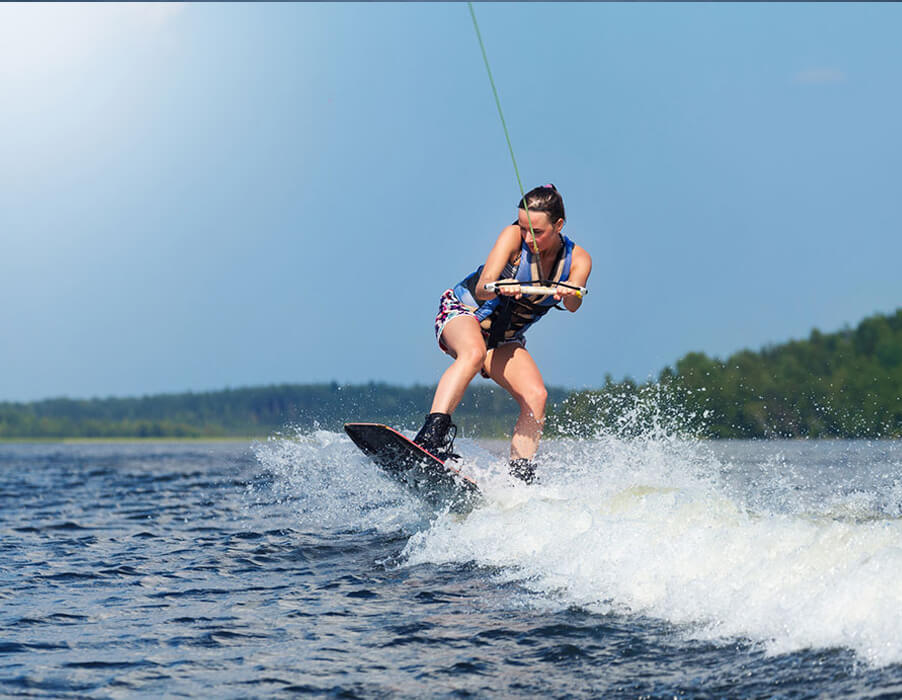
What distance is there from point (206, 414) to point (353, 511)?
5457 inches

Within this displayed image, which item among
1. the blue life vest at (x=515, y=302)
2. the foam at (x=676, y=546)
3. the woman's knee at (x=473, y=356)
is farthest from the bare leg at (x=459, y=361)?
the foam at (x=676, y=546)

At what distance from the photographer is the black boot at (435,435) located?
6.61 metres

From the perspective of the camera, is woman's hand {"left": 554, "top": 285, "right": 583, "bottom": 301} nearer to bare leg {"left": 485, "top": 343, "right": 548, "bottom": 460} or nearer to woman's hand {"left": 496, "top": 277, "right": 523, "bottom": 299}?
woman's hand {"left": 496, "top": 277, "right": 523, "bottom": 299}

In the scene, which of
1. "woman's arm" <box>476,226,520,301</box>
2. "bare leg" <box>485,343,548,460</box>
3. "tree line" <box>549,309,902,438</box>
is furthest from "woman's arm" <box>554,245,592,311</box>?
"tree line" <box>549,309,902,438</box>

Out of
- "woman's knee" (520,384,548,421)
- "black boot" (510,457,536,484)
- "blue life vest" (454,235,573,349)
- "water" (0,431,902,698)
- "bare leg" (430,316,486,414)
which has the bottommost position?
"water" (0,431,902,698)

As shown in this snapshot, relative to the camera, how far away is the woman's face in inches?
261

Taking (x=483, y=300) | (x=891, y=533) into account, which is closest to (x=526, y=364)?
(x=483, y=300)

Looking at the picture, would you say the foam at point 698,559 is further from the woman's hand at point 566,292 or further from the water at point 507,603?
the woman's hand at point 566,292

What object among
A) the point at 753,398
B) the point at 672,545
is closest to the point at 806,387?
the point at 753,398

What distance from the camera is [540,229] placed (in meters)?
6.67

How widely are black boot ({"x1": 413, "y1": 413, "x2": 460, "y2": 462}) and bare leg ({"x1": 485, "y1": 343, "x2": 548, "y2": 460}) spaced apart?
707mm

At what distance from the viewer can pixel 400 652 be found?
13.3 ft

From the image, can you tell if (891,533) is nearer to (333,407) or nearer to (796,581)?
(796,581)

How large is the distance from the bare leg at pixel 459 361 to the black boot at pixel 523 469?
2.52ft
